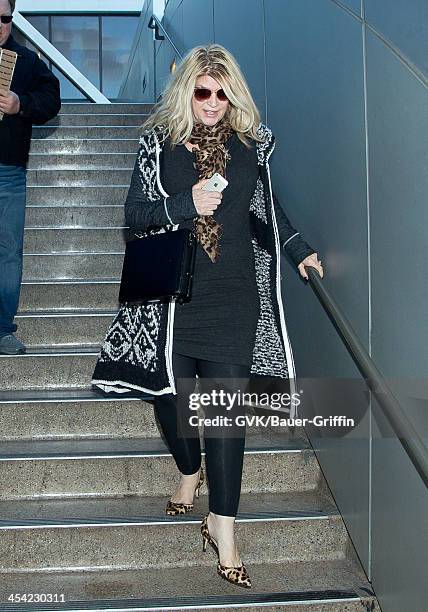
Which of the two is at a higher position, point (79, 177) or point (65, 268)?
point (79, 177)

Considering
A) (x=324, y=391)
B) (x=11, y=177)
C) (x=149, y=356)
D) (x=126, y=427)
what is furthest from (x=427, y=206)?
(x=11, y=177)

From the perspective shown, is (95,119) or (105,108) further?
(105,108)

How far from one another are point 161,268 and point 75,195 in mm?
3543

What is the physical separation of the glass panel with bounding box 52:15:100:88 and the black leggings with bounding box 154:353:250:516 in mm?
15588

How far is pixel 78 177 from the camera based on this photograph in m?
6.67

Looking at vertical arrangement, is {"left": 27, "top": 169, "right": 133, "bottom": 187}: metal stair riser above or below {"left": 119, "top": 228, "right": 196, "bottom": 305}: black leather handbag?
above

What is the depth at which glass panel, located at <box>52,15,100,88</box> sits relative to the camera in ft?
59.2

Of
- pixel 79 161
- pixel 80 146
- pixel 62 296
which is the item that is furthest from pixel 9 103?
pixel 80 146

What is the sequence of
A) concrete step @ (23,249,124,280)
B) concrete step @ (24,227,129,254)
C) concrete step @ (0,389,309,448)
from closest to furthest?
1. concrete step @ (0,389,309,448)
2. concrete step @ (23,249,124,280)
3. concrete step @ (24,227,129,254)

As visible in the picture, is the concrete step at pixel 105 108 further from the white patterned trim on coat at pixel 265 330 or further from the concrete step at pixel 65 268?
the white patterned trim on coat at pixel 265 330

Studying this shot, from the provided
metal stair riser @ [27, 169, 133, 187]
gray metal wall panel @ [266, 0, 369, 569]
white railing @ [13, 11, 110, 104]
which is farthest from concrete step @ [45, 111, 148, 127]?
white railing @ [13, 11, 110, 104]

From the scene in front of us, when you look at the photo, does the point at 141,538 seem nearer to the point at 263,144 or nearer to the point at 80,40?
the point at 263,144

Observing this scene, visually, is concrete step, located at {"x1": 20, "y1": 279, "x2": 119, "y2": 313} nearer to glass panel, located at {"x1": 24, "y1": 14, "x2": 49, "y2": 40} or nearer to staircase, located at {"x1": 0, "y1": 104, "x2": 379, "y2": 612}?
staircase, located at {"x1": 0, "y1": 104, "x2": 379, "y2": 612}

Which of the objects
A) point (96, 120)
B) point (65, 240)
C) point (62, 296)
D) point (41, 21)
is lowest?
point (62, 296)
